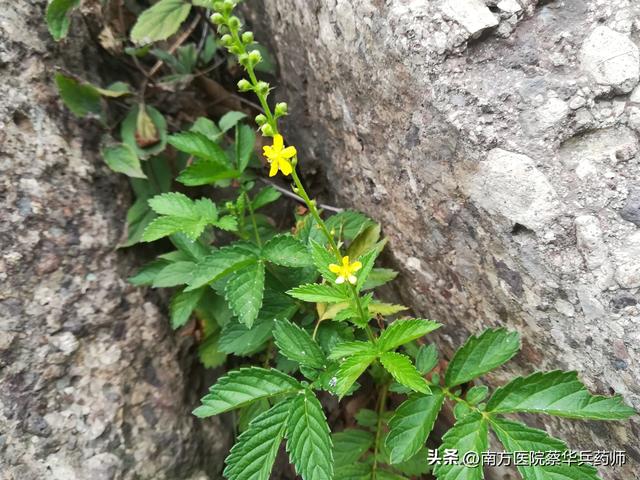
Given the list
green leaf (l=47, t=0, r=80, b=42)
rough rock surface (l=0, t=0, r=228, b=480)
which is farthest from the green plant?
green leaf (l=47, t=0, r=80, b=42)

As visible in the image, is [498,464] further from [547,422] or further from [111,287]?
[111,287]

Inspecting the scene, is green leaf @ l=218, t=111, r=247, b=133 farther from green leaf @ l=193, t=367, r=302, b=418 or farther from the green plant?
green leaf @ l=193, t=367, r=302, b=418

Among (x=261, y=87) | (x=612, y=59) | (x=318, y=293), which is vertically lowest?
(x=318, y=293)

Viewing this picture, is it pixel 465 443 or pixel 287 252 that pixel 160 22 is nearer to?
pixel 287 252

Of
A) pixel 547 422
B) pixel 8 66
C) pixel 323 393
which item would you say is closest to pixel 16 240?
pixel 8 66

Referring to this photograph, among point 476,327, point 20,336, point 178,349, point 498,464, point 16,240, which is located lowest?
point 498,464

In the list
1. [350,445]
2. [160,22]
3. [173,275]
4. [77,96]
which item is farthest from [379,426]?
[160,22]

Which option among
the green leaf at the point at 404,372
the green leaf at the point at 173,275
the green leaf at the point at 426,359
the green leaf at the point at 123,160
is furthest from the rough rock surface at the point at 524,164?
the green leaf at the point at 123,160
